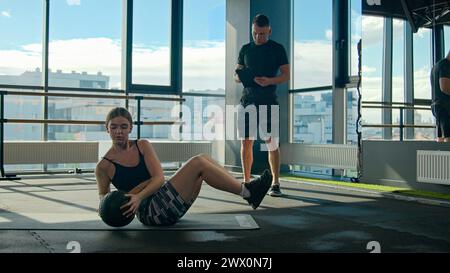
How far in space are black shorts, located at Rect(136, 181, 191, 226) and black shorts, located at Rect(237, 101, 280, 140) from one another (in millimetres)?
1757

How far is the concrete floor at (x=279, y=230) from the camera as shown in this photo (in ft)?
7.48

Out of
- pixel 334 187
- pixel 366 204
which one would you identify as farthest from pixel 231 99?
pixel 366 204

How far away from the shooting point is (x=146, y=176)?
8.53 ft

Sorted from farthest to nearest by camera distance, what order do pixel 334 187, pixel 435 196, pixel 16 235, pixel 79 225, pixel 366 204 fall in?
pixel 334 187 → pixel 435 196 → pixel 366 204 → pixel 79 225 → pixel 16 235

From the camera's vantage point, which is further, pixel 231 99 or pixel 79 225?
pixel 231 99

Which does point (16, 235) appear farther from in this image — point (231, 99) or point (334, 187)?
point (231, 99)

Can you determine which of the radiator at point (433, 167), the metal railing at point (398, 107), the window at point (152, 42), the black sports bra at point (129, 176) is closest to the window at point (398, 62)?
the metal railing at point (398, 107)

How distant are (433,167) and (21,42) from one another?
199 inches

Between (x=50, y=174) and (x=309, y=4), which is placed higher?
(x=309, y=4)

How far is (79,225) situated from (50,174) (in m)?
3.87

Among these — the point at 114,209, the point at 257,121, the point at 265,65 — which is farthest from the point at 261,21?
the point at 114,209

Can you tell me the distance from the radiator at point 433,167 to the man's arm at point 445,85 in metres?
0.54

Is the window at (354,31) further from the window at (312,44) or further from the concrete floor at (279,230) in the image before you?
the concrete floor at (279,230)

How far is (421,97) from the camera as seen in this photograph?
15.1 ft
